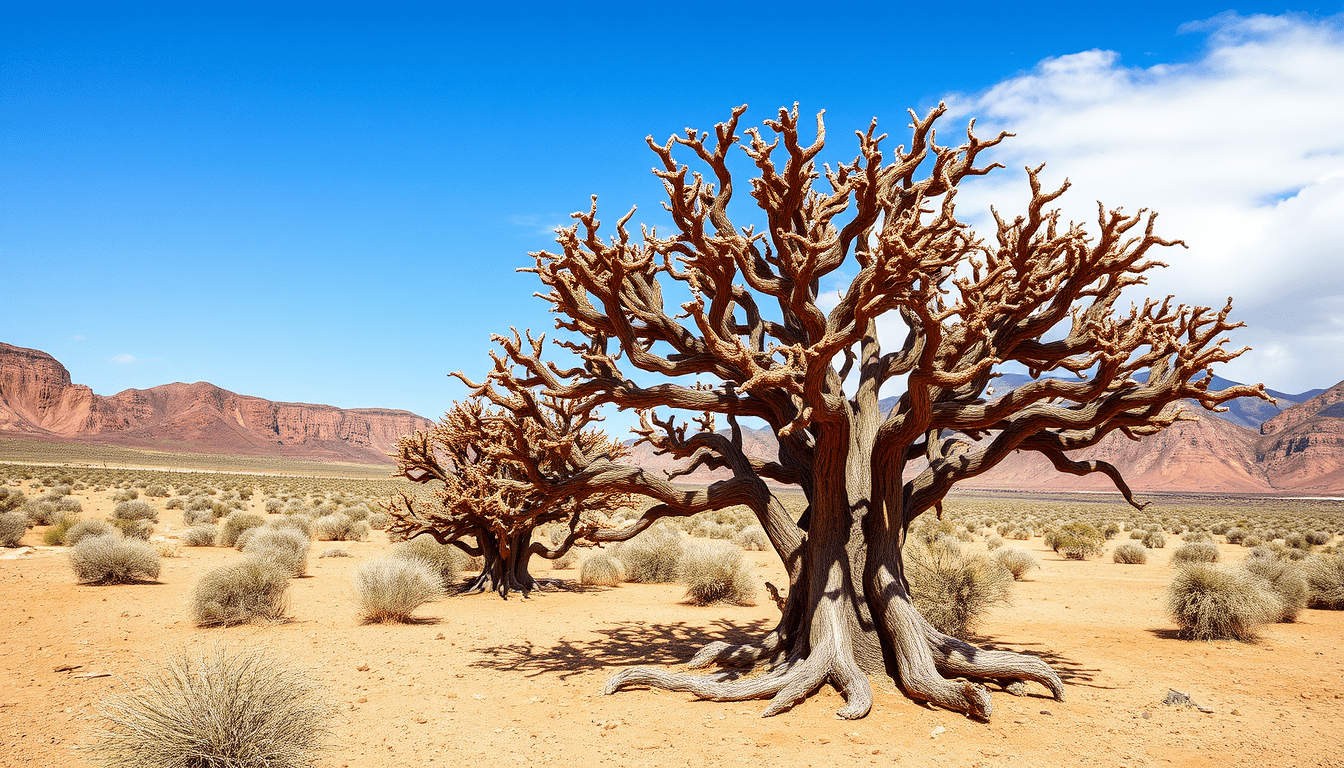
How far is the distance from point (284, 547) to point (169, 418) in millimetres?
176701

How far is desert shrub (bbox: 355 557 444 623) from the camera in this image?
11.3 metres

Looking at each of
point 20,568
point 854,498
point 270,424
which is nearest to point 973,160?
→ point 854,498

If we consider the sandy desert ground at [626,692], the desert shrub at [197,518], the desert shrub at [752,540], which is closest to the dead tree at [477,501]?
the sandy desert ground at [626,692]

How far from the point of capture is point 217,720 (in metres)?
4.62

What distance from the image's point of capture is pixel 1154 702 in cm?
720

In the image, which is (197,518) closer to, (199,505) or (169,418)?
(199,505)

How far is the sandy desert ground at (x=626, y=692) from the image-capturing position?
573cm

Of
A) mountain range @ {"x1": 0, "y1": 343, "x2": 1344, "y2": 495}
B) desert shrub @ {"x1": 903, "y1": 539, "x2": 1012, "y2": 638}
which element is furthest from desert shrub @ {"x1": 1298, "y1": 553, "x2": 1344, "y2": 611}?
mountain range @ {"x1": 0, "y1": 343, "x2": 1344, "y2": 495}

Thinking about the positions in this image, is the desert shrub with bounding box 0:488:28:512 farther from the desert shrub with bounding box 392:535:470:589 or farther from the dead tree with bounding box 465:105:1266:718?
the dead tree with bounding box 465:105:1266:718

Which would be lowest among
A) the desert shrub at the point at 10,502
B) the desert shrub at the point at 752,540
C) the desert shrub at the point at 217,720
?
the desert shrub at the point at 752,540

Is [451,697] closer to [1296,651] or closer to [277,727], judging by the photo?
[277,727]

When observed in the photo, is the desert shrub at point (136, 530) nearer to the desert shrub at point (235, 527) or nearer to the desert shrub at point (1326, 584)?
the desert shrub at point (235, 527)

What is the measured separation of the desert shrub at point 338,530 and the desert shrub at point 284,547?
17.6 ft

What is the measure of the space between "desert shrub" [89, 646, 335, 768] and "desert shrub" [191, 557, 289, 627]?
624 centimetres
